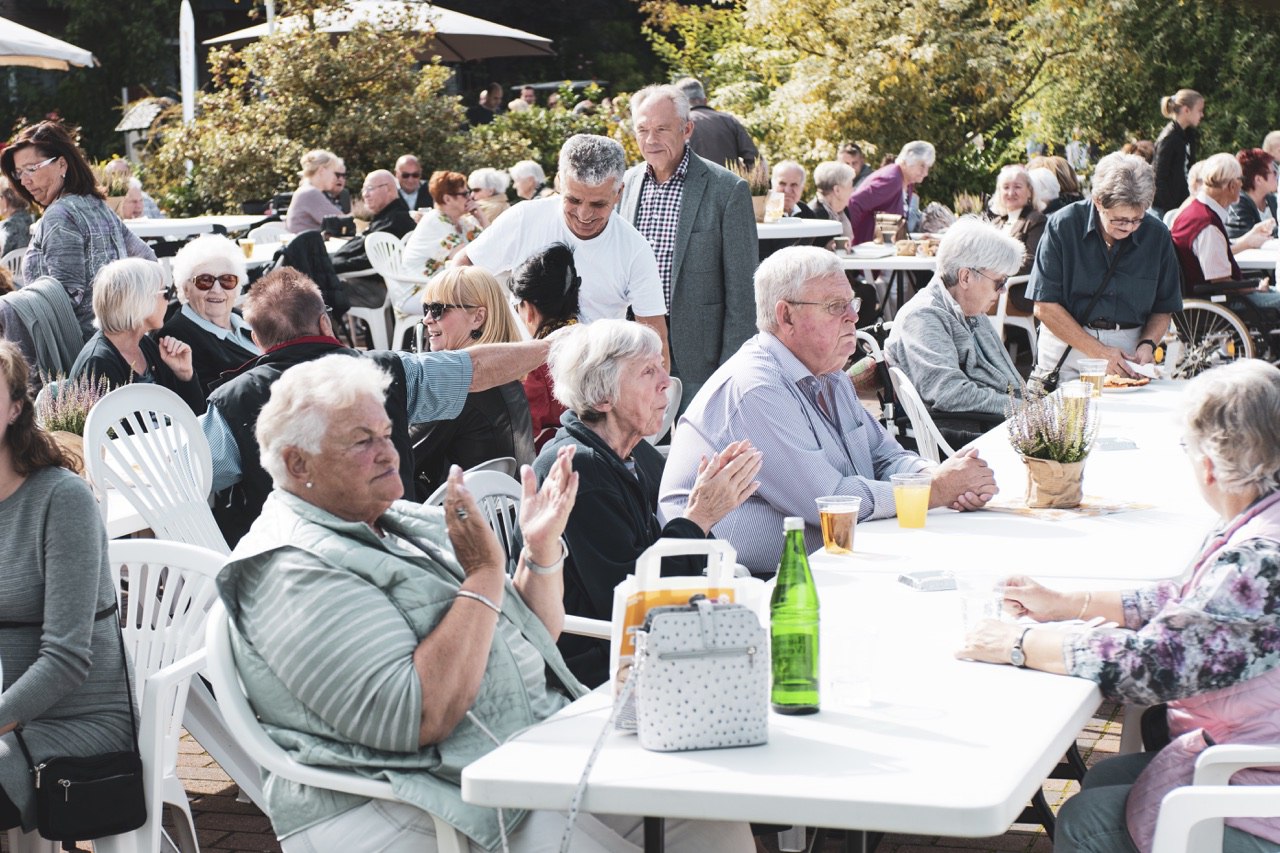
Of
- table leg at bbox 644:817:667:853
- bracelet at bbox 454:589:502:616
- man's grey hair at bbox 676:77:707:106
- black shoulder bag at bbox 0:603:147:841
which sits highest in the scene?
man's grey hair at bbox 676:77:707:106

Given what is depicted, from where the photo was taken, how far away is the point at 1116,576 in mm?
2982

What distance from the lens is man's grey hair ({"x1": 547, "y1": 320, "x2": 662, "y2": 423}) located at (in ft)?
10.3

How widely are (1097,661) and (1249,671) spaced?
23 cm

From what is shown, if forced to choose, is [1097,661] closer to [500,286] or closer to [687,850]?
[687,850]

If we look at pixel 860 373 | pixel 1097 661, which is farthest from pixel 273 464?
pixel 860 373

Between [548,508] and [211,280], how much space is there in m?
3.11

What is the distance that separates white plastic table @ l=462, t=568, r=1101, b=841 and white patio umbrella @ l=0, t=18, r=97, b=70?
9772 mm

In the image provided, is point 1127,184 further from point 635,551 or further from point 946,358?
point 635,551

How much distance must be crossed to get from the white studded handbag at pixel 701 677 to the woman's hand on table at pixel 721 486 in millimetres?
1063

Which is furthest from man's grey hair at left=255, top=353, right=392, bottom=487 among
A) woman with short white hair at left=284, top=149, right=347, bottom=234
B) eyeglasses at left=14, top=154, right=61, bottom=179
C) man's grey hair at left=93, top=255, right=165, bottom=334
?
woman with short white hair at left=284, top=149, right=347, bottom=234

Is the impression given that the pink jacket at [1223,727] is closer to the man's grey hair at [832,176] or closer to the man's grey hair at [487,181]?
the man's grey hair at [832,176]

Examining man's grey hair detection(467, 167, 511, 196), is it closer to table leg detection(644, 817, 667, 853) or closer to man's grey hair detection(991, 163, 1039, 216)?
man's grey hair detection(991, 163, 1039, 216)

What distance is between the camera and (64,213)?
607 centimetres

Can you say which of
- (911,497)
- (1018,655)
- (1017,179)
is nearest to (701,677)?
(1018,655)
